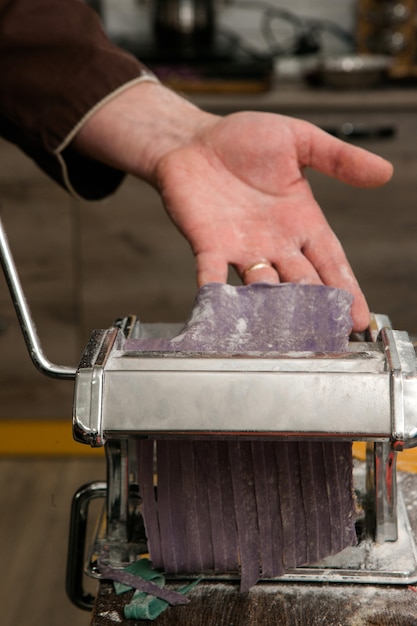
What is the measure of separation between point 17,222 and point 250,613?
1.45 metres

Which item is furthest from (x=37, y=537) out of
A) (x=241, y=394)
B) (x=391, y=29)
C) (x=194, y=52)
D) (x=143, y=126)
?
(x=391, y=29)

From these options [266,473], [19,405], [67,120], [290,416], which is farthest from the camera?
[19,405]

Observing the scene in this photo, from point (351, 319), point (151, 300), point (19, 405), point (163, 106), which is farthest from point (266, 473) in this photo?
point (19, 405)

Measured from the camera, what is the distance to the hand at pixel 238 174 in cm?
85

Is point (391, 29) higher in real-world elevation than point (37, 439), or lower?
higher

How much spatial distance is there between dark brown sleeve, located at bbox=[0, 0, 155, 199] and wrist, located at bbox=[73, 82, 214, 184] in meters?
0.02

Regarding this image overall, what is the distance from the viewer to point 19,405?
2.07 m

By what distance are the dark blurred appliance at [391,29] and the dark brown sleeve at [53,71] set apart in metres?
1.29

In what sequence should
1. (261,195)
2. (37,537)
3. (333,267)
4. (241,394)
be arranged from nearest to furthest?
(241,394)
(333,267)
(261,195)
(37,537)

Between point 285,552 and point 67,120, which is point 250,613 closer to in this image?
point 285,552

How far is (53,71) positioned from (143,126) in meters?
0.13

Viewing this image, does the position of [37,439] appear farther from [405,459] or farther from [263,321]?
[263,321]

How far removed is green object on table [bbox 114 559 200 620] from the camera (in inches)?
24.3

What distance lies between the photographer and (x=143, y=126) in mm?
985
